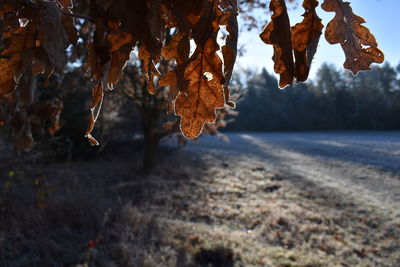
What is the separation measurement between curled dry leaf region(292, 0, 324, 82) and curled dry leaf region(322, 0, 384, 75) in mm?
51

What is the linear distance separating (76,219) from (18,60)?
189 inches

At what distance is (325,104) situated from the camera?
3519 cm

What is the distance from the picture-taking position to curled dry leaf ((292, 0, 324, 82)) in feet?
2.78

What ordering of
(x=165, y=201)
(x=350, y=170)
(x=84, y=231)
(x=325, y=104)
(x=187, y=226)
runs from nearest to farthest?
(x=84, y=231) < (x=187, y=226) < (x=165, y=201) < (x=350, y=170) < (x=325, y=104)

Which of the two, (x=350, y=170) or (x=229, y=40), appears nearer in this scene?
(x=229, y=40)

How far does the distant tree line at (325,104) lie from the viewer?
32.7m

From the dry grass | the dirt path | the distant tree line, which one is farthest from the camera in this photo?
the distant tree line

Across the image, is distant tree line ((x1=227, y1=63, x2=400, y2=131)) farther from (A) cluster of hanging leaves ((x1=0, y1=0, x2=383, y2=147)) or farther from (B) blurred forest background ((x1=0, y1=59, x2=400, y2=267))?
(A) cluster of hanging leaves ((x1=0, y1=0, x2=383, y2=147))

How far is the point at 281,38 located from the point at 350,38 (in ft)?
0.78

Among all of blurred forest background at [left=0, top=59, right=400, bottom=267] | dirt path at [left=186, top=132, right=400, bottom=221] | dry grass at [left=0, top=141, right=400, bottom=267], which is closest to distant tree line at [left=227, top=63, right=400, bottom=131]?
dirt path at [left=186, top=132, right=400, bottom=221]

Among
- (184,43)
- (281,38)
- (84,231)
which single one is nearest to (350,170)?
A: (84,231)

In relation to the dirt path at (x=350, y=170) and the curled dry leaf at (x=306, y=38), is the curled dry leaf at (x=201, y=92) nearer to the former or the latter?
the curled dry leaf at (x=306, y=38)

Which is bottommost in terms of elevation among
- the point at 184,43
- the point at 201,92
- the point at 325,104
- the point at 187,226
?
the point at 187,226

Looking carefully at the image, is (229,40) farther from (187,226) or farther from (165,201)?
(165,201)
